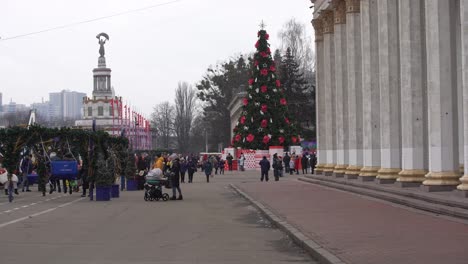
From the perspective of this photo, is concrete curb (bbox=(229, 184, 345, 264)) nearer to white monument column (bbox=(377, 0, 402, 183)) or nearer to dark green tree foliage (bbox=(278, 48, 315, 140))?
white monument column (bbox=(377, 0, 402, 183))

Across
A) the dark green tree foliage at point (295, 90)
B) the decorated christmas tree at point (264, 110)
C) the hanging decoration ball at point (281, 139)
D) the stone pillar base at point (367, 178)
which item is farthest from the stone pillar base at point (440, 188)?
the dark green tree foliage at point (295, 90)

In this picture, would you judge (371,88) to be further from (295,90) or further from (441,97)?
(295,90)

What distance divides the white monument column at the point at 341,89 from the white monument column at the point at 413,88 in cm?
1267

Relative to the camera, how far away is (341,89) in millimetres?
41750

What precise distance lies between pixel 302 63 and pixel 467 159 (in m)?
92.7

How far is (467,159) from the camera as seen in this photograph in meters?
22.0

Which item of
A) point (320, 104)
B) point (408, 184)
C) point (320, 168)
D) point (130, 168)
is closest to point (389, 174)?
point (408, 184)

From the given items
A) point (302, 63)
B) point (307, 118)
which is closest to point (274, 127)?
point (307, 118)

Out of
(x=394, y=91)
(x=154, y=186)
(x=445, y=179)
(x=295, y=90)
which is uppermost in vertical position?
(x=295, y=90)

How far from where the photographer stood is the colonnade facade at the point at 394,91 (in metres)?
24.4

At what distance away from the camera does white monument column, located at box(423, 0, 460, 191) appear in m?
24.2

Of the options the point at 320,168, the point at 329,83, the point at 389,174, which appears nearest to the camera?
the point at 389,174

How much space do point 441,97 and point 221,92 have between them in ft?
354

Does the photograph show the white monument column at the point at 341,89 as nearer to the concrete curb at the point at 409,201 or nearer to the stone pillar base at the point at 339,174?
the stone pillar base at the point at 339,174
